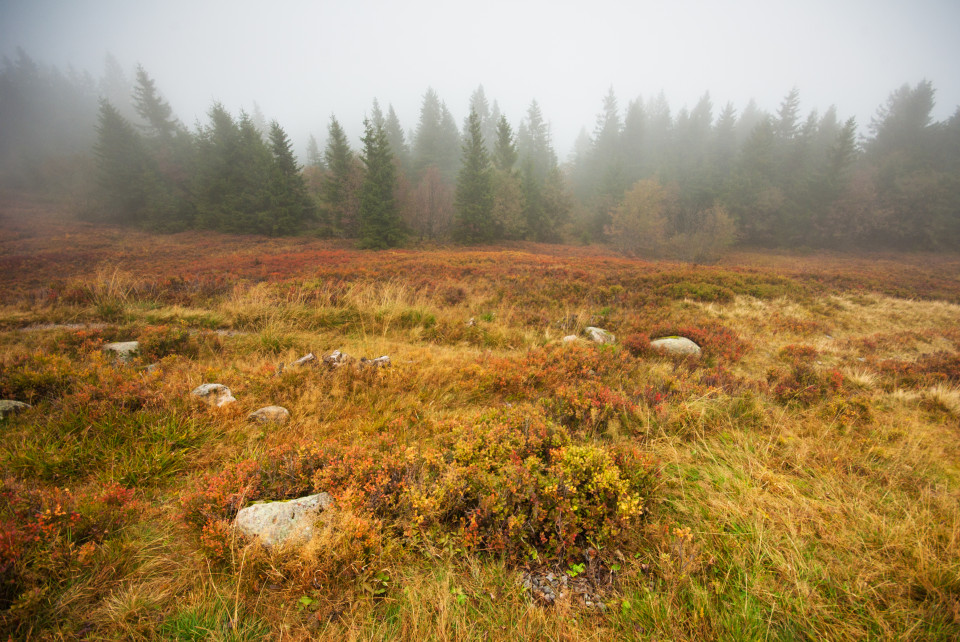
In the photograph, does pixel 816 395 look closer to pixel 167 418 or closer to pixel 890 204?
pixel 167 418

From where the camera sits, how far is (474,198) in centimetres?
3288

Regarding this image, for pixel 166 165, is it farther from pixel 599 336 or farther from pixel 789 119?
pixel 789 119

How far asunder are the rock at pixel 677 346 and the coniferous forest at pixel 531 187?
24639mm

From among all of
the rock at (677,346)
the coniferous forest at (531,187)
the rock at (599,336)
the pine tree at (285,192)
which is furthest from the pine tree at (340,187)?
the rock at (677,346)

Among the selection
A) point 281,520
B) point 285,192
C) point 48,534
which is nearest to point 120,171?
point 285,192

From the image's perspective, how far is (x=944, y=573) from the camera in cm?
190

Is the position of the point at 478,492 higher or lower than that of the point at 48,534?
lower

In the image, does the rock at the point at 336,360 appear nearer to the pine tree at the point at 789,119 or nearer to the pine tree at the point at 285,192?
the pine tree at the point at 285,192

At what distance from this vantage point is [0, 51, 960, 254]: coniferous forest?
31547 millimetres

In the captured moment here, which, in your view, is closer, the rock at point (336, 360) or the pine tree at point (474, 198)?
the rock at point (336, 360)

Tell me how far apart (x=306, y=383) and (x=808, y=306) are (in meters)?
14.4

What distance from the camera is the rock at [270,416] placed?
3.56 m

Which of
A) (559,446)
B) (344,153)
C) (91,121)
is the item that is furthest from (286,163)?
(91,121)

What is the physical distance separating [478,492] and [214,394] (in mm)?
3184
